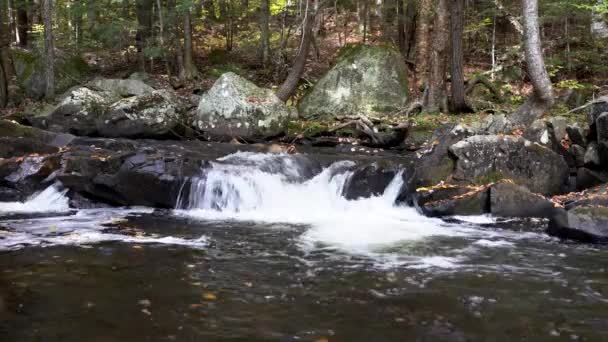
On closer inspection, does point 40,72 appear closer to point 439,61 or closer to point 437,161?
point 439,61

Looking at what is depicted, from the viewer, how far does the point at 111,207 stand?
10086 millimetres

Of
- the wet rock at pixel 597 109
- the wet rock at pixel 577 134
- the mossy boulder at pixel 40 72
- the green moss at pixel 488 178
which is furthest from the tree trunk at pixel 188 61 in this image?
the wet rock at pixel 597 109

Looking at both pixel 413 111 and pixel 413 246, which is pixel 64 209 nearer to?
pixel 413 246

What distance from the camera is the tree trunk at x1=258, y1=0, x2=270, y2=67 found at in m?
20.9

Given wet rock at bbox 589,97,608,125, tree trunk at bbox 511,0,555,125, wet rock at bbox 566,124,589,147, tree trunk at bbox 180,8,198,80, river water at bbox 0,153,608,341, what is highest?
tree trunk at bbox 180,8,198,80

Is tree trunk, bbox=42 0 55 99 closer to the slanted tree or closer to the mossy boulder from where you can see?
the mossy boulder

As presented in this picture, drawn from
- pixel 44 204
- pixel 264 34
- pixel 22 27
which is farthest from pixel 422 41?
pixel 22 27

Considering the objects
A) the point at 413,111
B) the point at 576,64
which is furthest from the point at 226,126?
the point at 576,64

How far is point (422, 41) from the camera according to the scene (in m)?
18.2

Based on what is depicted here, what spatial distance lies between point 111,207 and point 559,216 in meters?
7.88

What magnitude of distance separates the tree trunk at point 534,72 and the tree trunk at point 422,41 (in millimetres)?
5193

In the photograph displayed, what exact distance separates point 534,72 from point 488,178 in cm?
384

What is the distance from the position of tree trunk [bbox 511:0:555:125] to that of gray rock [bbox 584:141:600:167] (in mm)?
1998

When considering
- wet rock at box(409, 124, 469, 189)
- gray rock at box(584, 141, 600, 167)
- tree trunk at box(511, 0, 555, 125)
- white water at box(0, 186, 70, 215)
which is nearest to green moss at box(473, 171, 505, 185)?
wet rock at box(409, 124, 469, 189)
